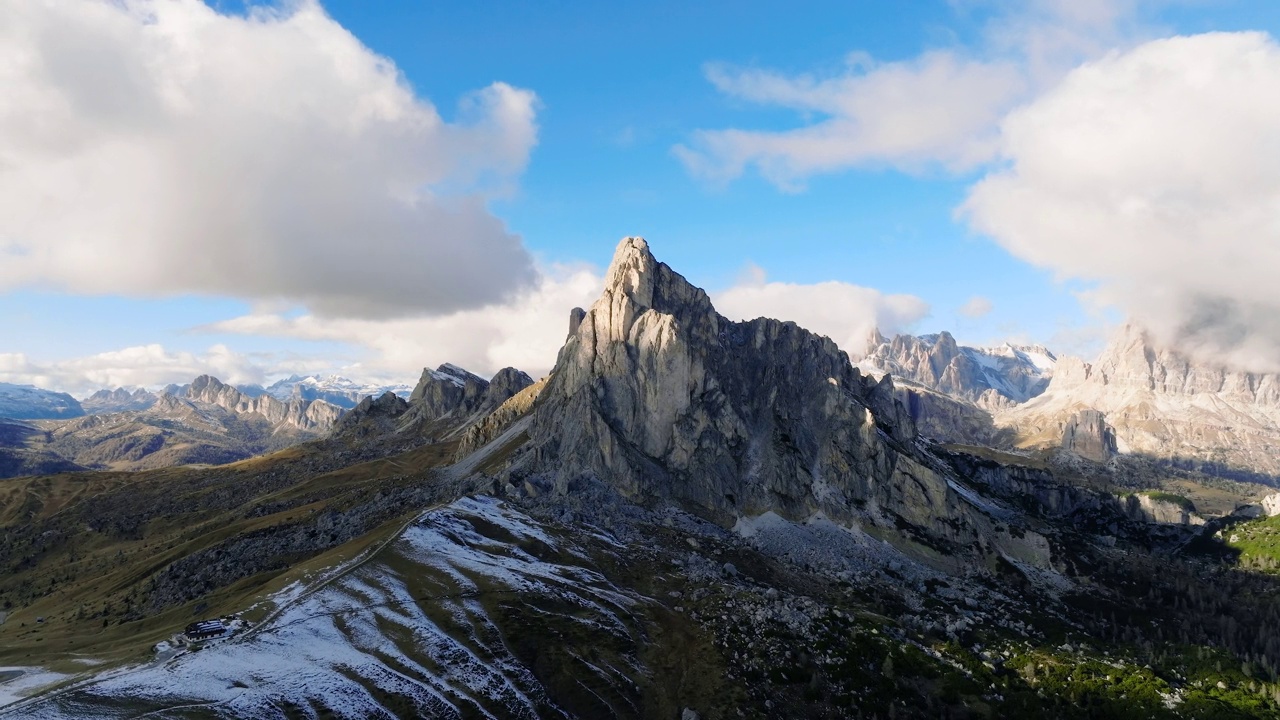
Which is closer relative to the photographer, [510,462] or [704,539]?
[704,539]

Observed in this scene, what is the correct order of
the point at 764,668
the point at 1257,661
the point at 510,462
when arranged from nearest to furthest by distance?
the point at 764,668, the point at 1257,661, the point at 510,462

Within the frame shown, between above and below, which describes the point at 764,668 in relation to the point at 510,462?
below

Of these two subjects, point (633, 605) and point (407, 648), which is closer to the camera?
point (407, 648)

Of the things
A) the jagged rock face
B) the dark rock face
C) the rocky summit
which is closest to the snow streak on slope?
the rocky summit

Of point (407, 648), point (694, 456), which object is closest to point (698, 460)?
point (694, 456)

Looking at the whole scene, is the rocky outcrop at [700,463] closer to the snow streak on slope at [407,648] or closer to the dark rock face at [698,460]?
the dark rock face at [698,460]

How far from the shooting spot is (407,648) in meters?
85.0

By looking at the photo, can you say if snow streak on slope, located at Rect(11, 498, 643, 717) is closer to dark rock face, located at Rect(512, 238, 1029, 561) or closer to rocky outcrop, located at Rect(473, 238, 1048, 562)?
dark rock face, located at Rect(512, 238, 1029, 561)

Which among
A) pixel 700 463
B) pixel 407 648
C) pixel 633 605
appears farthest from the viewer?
pixel 700 463

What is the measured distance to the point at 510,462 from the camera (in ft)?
617

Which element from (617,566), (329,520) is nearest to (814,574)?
(617,566)

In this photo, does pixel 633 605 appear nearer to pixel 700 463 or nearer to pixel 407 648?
pixel 407 648

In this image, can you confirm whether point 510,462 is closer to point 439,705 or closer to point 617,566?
point 617,566

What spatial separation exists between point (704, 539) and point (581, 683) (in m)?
73.8
